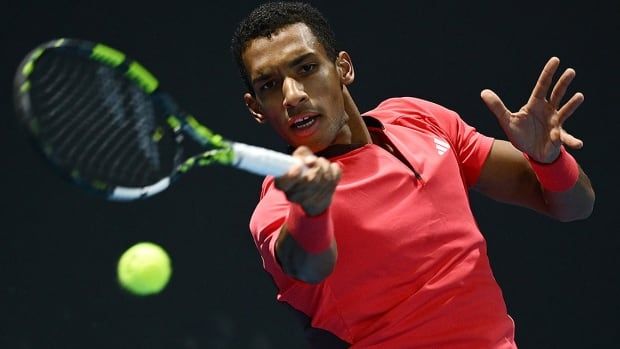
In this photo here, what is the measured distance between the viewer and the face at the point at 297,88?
6.74 ft

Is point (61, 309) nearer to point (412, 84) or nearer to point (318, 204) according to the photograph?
point (412, 84)

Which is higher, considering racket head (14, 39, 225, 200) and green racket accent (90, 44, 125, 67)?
green racket accent (90, 44, 125, 67)

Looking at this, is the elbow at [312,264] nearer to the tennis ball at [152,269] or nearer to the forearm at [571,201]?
the forearm at [571,201]

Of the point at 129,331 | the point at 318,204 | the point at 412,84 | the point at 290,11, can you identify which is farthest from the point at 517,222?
the point at 318,204

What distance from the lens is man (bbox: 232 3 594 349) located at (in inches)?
77.8

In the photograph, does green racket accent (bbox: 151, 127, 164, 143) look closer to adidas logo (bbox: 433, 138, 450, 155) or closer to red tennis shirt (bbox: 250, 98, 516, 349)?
red tennis shirt (bbox: 250, 98, 516, 349)

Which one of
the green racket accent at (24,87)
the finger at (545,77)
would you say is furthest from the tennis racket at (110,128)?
the finger at (545,77)

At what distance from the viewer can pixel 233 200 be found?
3.52 m

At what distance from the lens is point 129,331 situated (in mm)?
3398

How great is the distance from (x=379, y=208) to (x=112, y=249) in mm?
1605

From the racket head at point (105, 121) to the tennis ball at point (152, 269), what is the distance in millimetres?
1617

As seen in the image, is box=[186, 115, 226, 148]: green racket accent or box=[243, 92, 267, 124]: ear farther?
box=[243, 92, 267, 124]: ear

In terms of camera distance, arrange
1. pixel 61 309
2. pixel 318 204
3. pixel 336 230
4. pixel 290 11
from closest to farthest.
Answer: pixel 318 204 < pixel 336 230 < pixel 290 11 < pixel 61 309

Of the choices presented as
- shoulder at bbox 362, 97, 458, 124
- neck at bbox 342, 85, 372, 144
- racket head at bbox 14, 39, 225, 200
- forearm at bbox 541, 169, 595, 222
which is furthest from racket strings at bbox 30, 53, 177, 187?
forearm at bbox 541, 169, 595, 222
